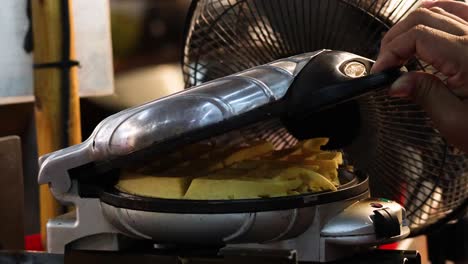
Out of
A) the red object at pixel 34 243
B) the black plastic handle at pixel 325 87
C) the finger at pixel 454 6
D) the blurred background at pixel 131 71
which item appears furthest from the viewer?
the blurred background at pixel 131 71

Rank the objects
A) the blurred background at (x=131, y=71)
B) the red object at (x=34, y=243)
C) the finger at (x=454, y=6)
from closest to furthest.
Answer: the finger at (x=454, y=6) → the red object at (x=34, y=243) → the blurred background at (x=131, y=71)

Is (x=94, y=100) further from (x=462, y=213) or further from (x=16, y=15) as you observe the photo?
(x=462, y=213)

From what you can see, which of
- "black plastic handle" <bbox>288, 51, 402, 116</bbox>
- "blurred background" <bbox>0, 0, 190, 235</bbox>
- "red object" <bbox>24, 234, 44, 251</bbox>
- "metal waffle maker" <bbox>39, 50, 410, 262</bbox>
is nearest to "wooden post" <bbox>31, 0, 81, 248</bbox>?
"red object" <bbox>24, 234, 44, 251</bbox>

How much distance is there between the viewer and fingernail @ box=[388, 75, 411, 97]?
0.75 m

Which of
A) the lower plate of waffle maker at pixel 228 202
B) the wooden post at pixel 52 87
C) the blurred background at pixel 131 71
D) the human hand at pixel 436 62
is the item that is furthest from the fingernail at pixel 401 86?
the blurred background at pixel 131 71

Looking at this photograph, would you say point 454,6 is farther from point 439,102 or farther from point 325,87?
point 325,87

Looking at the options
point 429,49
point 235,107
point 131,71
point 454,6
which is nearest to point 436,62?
point 429,49

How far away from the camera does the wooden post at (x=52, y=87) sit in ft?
3.96

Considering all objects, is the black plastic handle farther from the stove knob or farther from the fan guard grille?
the fan guard grille

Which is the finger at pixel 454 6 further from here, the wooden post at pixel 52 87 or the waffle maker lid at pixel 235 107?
the wooden post at pixel 52 87

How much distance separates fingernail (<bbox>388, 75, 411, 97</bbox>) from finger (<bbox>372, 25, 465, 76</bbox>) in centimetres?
2

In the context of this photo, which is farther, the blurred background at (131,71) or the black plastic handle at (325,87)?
the blurred background at (131,71)

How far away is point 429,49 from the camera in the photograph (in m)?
0.78

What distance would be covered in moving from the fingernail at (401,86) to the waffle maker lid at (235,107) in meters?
0.01
